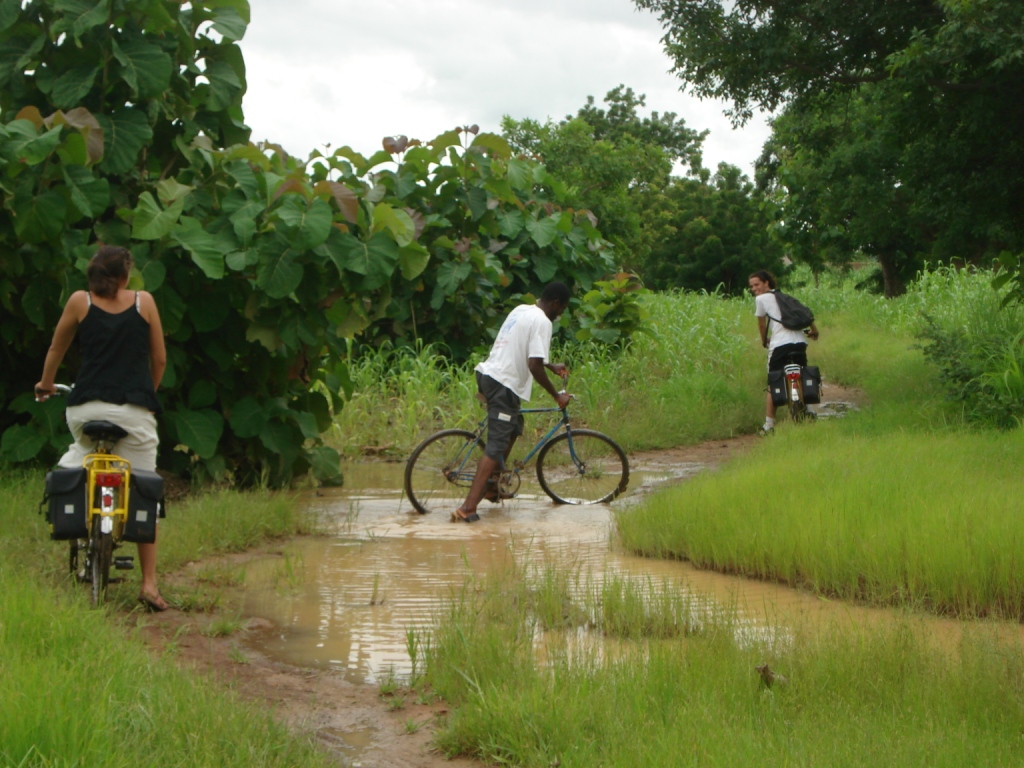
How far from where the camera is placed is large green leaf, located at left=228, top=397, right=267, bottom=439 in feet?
30.7

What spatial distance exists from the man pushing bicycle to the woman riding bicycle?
347 centimetres

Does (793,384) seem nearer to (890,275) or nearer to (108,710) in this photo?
(108,710)

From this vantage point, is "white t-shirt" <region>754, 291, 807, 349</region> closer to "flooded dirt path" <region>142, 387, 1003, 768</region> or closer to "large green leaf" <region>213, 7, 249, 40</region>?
"flooded dirt path" <region>142, 387, 1003, 768</region>

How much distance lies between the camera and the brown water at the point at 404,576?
5.69 meters

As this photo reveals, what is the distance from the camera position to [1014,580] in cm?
598

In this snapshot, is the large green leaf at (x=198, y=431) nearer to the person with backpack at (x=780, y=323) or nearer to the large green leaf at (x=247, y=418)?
the large green leaf at (x=247, y=418)

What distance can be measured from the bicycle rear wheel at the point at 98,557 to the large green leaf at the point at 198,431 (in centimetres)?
316

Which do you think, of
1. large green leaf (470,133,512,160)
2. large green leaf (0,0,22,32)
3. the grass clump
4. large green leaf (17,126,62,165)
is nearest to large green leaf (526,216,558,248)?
large green leaf (470,133,512,160)

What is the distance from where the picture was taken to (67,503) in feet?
18.5

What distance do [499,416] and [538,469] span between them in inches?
44.3

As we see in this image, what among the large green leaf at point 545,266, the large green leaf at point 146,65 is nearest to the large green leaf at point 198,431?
the large green leaf at point 146,65

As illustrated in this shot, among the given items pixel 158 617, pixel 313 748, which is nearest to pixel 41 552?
pixel 158 617

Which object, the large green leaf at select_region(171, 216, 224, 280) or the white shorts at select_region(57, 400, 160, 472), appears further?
the large green leaf at select_region(171, 216, 224, 280)

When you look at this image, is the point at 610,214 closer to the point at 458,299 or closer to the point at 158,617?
the point at 458,299
